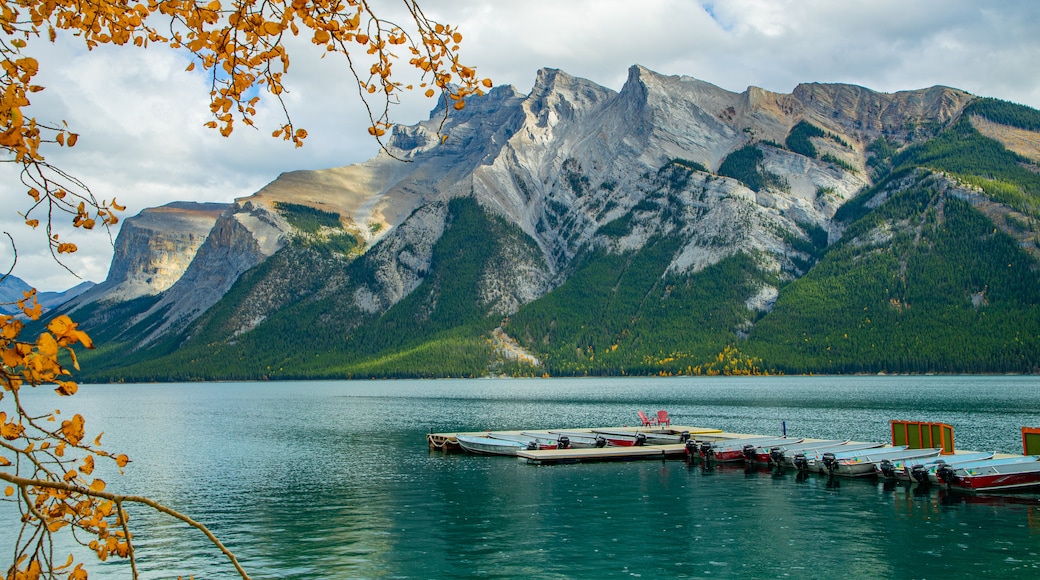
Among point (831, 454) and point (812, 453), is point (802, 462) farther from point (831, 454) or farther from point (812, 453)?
point (812, 453)

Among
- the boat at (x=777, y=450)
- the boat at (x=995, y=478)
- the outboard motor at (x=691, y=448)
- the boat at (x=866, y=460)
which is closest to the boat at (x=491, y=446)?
the outboard motor at (x=691, y=448)

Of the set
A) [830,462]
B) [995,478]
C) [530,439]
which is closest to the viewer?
[995,478]

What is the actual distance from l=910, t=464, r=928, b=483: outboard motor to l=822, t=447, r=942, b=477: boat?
12.7 feet

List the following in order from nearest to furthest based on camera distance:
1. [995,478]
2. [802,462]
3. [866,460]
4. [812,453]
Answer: [995,478] → [866,460] → [802,462] → [812,453]

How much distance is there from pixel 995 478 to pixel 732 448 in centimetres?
2258

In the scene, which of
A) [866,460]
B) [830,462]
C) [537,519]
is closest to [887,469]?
[866,460]

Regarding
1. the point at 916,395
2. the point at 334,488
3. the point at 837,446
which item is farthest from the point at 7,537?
the point at 916,395

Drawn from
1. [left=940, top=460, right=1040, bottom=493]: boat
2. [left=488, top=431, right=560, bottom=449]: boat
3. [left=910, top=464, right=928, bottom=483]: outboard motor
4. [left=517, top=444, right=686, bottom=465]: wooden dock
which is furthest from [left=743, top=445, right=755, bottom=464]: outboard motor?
[left=940, top=460, right=1040, bottom=493]: boat

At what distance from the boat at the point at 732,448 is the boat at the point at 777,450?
550 mm

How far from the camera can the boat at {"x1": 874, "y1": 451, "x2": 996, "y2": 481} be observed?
172ft

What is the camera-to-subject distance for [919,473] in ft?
171

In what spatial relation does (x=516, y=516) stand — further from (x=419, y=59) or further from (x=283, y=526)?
(x=419, y=59)

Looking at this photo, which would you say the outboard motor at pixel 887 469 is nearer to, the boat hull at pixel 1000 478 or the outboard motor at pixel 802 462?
the boat hull at pixel 1000 478

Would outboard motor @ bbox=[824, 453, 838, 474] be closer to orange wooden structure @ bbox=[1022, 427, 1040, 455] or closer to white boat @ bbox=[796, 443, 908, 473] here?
white boat @ bbox=[796, 443, 908, 473]
